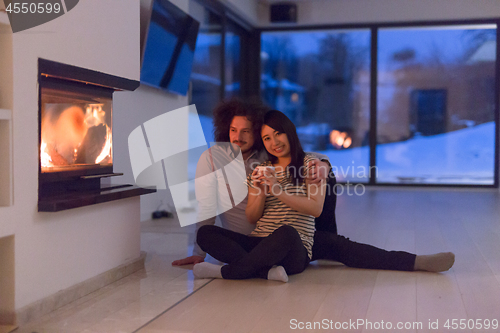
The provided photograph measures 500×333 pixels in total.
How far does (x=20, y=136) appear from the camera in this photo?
1739mm

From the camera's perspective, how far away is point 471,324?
1742 millimetres

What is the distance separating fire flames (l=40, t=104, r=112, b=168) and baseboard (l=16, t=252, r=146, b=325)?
51 cm

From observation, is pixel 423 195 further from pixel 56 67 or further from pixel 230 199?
pixel 56 67

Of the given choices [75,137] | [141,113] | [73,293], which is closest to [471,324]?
[73,293]

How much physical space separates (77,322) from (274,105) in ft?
20.7

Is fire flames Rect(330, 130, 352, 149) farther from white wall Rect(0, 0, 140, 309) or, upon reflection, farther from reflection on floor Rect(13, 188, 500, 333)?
white wall Rect(0, 0, 140, 309)

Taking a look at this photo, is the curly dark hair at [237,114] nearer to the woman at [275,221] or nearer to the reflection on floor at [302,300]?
the woman at [275,221]

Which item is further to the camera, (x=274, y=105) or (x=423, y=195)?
(x=274, y=105)

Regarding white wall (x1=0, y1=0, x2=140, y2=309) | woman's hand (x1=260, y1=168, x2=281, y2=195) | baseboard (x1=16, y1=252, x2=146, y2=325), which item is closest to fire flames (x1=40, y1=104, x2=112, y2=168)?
white wall (x1=0, y1=0, x2=140, y2=309)

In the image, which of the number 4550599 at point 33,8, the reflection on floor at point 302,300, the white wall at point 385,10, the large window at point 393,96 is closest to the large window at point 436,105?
the large window at point 393,96

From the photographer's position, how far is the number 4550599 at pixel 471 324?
171 centimetres

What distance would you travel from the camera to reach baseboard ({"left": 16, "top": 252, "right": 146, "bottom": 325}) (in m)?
1.76

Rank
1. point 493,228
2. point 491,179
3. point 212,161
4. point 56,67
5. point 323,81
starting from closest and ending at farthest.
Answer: point 56,67, point 212,161, point 493,228, point 491,179, point 323,81

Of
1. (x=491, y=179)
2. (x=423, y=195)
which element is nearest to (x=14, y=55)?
(x=423, y=195)
